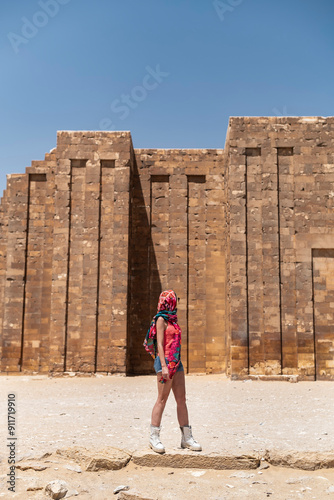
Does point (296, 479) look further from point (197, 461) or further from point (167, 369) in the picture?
point (167, 369)

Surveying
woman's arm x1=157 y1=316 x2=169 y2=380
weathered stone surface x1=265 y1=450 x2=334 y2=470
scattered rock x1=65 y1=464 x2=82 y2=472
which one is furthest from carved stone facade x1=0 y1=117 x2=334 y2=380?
scattered rock x1=65 y1=464 x2=82 y2=472

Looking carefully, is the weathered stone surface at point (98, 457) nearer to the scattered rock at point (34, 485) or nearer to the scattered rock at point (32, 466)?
the scattered rock at point (32, 466)

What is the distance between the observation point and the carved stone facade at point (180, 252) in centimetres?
1480

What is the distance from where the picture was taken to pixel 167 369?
5.63 metres

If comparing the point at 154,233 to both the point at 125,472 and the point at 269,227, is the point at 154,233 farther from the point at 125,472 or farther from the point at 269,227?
the point at 125,472

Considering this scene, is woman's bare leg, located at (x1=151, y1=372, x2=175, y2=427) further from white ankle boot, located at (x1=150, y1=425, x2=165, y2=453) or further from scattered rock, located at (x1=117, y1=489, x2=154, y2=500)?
scattered rock, located at (x1=117, y1=489, x2=154, y2=500)

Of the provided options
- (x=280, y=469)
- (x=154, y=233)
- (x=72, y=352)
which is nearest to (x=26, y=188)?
(x=154, y=233)

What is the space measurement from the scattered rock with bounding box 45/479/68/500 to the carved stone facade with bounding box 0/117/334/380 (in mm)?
10148

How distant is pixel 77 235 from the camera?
1586 cm

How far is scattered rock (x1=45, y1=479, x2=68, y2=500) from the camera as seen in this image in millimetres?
4605

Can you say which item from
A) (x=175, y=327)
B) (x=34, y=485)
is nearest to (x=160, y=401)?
(x=175, y=327)

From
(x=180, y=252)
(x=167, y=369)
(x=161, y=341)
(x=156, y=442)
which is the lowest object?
(x=156, y=442)

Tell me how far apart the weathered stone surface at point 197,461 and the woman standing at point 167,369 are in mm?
124

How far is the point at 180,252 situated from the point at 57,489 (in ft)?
A: 40.7
